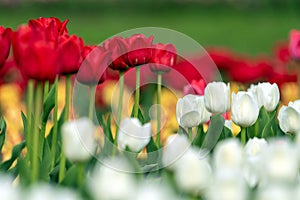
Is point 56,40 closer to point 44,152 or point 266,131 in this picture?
point 44,152

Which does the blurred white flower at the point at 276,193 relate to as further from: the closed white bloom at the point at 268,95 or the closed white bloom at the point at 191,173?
the closed white bloom at the point at 268,95

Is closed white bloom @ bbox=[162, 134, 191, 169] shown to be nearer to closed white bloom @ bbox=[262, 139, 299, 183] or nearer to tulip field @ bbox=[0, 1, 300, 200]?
tulip field @ bbox=[0, 1, 300, 200]

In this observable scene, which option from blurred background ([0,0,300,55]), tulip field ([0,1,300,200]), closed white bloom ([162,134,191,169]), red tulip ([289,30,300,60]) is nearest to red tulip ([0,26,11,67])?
tulip field ([0,1,300,200])

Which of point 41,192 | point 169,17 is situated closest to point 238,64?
point 41,192

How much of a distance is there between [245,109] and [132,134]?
29 cm

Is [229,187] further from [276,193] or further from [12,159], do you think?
[12,159]

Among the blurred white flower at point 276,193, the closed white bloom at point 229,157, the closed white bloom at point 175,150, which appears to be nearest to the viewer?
the blurred white flower at point 276,193

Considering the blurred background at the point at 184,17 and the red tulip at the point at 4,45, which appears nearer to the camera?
the red tulip at the point at 4,45

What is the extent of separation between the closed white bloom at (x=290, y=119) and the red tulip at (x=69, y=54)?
17.1 inches

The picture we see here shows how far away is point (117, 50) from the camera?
1.77 m

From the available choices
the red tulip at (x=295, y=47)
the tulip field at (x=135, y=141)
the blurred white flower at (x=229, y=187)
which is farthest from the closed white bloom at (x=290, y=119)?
the red tulip at (x=295, y=47)

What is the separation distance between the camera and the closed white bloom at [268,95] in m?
1.85

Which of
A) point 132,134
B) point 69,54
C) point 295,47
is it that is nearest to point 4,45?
point 69,54

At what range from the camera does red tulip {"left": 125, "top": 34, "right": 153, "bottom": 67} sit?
5.79ft
